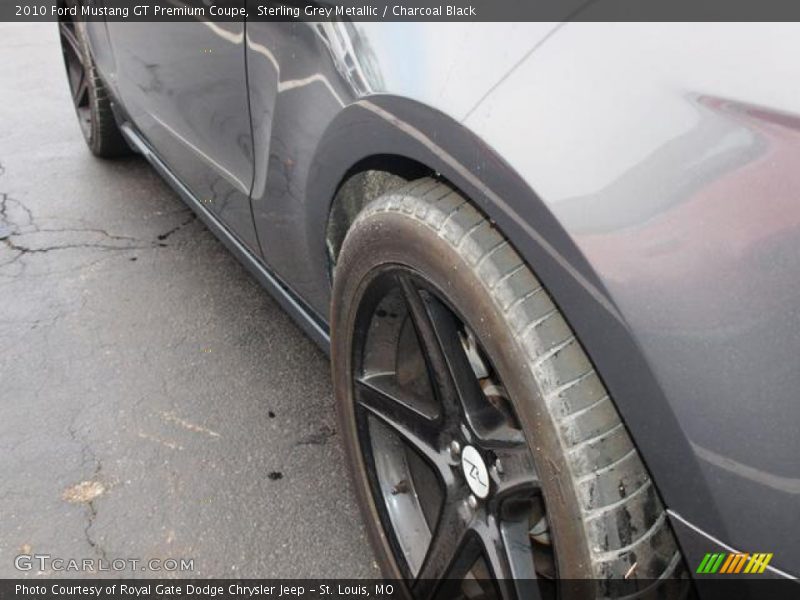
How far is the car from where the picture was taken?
984 mm

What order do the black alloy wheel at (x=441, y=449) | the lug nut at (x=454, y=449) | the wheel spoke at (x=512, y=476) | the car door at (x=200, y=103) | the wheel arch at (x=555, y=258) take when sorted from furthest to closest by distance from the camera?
the car door at (x=200, y=103)
the lug nut at (x=454, y=449)
the black alloy wheel at (x=441, y=449)
the wheel spoke at (x=512, y=476)
the wheel arch at (x=555, y=258)

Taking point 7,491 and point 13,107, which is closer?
→ point 7,491

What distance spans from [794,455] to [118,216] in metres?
3.56

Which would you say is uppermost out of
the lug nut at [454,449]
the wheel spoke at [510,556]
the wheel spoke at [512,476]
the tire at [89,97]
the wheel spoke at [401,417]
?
the wheel spoke at [512,476]

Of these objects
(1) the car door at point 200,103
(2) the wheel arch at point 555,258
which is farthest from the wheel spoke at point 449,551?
(1) the car door at point 200,103

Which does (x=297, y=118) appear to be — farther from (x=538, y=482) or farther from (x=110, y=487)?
(x=110, y=487)

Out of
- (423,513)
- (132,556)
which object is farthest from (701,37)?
(132,556)

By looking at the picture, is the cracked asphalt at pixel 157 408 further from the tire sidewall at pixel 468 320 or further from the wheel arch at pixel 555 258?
the wheel arch at pixel 555 258

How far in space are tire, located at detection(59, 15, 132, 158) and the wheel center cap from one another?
318cm

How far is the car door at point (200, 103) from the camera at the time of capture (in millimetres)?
2105

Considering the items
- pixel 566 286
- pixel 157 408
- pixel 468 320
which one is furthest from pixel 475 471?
pixel 157 408

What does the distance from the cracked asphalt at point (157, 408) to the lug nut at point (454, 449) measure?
0.62m

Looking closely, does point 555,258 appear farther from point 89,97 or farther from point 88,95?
point 88,95

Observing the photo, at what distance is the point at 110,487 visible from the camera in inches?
89.7
